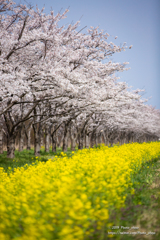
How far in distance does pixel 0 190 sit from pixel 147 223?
11.4ft

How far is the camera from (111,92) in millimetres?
16172

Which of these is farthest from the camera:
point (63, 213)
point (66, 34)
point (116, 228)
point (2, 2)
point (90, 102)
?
point (90, 102)

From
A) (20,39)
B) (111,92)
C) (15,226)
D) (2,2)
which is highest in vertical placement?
(2,2)

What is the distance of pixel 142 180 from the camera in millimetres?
6617

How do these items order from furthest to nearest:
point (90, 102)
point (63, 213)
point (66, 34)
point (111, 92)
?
point (111, 92) < point (90, 102) < point (66, 34) < point (63, 213)

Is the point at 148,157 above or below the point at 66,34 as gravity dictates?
below

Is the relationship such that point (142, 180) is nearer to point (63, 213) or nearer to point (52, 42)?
point (63, 213)

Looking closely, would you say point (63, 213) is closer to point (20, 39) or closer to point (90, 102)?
point (20, 39)

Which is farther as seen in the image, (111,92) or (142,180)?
(111,92)

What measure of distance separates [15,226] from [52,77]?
28.3ft

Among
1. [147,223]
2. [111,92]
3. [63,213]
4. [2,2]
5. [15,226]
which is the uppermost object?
[2,2]

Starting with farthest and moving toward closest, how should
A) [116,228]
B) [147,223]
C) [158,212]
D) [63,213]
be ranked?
1. [158,212]
2. [147,223]
3. [116,228]
4. [63,213]

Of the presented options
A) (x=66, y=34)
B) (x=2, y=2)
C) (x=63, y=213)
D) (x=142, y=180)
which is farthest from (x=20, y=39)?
(x=63, y=213)

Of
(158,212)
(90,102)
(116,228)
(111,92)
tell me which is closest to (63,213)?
(116,228)
